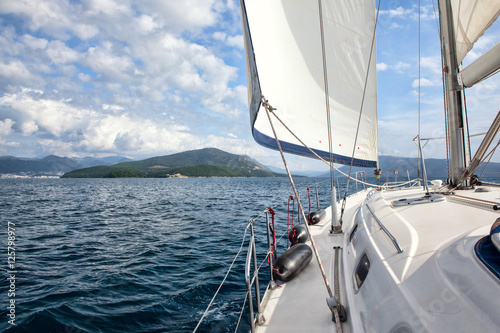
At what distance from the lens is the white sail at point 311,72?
12.8 ft

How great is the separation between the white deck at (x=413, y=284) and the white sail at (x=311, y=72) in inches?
69.2

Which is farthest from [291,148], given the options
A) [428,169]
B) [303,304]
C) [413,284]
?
[428,169]

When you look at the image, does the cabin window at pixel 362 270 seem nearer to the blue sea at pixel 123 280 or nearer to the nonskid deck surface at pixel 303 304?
the nonskid deck surface at pixel 303 304

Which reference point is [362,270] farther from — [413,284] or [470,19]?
[470,19]

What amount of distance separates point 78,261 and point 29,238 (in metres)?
4.82

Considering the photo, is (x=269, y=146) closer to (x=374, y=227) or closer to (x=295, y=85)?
(x=295, y=85)

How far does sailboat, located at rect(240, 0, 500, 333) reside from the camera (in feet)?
5.42

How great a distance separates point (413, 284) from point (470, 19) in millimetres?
4778

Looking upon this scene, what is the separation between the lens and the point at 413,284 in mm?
1842

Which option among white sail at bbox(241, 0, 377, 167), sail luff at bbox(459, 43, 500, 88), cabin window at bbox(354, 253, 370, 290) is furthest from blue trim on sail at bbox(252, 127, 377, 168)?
sail luff at bbox(459, 43, 500, 88)

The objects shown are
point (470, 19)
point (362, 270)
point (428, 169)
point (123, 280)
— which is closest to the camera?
point (362, 270)

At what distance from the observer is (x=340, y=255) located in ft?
14.4

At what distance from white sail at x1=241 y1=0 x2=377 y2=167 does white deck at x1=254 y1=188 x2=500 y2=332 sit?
1.76 m

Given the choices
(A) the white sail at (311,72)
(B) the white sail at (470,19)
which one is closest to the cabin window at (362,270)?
(A) the white sail at (311,72)
